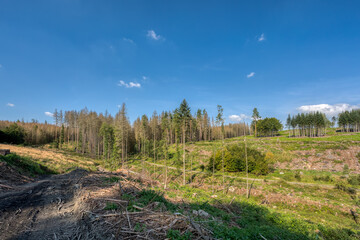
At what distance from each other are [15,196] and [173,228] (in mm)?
6904

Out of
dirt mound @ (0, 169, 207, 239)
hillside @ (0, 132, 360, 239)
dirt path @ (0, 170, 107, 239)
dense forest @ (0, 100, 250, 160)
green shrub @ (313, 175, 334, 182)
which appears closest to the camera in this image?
dirt mound @ (0, 169, 207, 239)

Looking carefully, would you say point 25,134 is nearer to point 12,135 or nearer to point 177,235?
point 12,135

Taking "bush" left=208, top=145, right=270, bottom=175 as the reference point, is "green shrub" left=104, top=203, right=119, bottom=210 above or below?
above

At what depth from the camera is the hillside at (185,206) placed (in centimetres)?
367

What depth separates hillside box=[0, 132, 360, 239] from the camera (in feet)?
12.0

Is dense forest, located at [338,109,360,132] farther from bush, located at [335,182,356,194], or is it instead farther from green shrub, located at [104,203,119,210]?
green shrub, located at [104,203,119,210]

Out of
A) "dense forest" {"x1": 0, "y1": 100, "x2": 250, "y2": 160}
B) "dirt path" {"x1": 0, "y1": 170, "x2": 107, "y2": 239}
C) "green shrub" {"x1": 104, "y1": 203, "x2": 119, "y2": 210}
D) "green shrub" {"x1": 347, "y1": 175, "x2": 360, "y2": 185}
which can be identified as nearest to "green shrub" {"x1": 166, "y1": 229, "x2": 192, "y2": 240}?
"dirt path" {"x1": 0, "y1": 170, "x2": 107, "y2": 239}

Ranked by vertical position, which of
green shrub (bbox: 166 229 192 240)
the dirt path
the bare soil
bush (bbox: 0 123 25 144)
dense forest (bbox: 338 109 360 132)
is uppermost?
dense forest (bbox: 338 109 360 132)

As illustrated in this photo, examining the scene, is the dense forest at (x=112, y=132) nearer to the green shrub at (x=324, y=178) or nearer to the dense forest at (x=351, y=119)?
the green shrub at (x=324, y=178)

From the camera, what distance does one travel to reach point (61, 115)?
7681 centimetres

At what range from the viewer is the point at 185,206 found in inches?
272

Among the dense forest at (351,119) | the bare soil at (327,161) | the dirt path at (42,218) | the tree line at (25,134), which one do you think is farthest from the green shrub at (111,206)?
the dense forest at (351,119)

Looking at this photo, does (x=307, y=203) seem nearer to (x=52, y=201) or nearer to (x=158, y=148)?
(x=52, y=201)

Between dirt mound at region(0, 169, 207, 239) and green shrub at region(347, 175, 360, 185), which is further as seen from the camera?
green shrub at region(347, 175, 360, 185)
